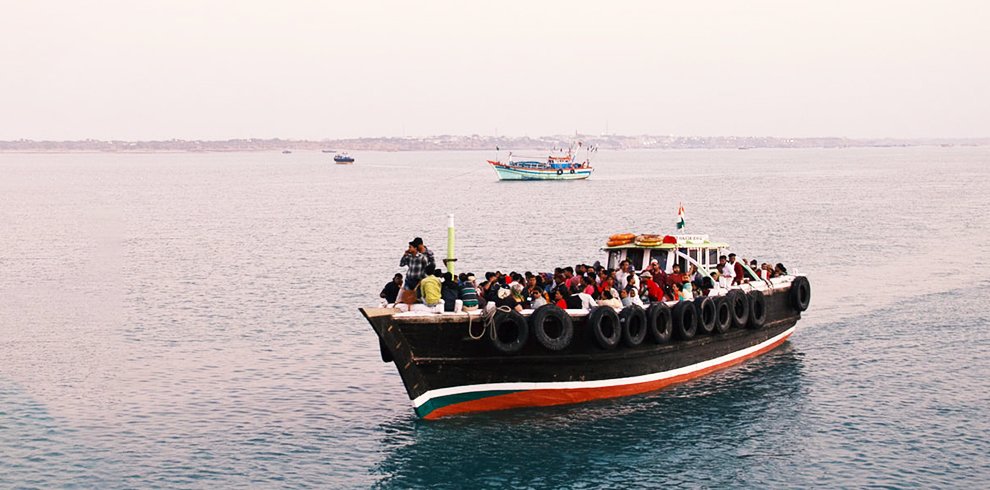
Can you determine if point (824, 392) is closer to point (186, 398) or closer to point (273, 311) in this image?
point (186, 398)

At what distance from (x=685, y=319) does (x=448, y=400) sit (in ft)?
23.0

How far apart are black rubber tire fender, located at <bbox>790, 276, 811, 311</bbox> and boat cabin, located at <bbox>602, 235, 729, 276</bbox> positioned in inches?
128

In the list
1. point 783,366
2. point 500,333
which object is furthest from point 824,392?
point 500,333

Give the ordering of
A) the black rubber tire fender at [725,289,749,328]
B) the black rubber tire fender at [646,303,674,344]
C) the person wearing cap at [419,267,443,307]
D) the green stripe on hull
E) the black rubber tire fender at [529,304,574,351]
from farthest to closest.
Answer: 1. the black rubber tire fender at [725,289,749,328]
2. the black rubber tire fender at [646,303,674,344]
3. the green stripe on hull
4. the black rubber tire fender at [529,304,574,351]
5. the person wearing cap at [419,267,443,307]

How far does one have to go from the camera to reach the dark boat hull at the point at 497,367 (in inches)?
949

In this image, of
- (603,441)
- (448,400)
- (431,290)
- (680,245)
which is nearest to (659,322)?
(603,441)

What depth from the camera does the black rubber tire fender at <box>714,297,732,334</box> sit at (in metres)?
29.4

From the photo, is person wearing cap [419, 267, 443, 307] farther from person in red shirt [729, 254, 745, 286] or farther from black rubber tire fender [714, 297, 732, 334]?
person in red shirt [729, 254, 745, 286]

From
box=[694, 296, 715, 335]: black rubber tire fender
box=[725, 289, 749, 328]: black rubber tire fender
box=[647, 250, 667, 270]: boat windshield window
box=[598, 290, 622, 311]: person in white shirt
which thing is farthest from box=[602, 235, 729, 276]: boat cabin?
box=[598, 290, 622, 311]: person in white shirt

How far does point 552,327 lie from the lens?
82.0ft

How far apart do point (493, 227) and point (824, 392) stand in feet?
179

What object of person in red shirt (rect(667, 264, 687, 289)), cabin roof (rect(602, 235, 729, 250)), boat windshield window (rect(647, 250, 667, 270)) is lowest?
person in red shirt (rect(667, 264, 687, 289))

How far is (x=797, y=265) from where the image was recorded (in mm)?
55969

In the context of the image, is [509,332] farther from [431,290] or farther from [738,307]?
[738,307]
